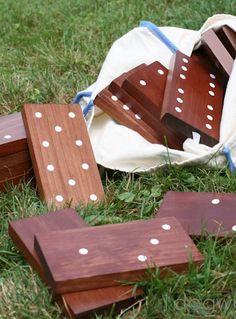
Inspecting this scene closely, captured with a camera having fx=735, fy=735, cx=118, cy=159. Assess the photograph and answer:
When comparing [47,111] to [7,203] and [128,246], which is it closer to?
[7,203]

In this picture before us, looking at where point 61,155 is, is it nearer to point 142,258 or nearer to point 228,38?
point 142,258

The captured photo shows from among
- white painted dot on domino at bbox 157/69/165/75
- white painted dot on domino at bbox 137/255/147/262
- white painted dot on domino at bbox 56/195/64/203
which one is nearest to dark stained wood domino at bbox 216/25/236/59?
white painted dot on domino at bbox 157/69/165/75

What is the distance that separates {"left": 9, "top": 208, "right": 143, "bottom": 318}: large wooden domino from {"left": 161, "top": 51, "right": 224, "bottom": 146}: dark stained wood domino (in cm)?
66

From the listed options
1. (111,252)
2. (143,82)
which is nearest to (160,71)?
(143,82)

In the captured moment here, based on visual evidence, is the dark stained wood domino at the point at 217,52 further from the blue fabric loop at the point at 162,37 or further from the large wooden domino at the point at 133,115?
the large wooden domino at the point at 133,115

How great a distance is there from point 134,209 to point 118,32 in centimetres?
184

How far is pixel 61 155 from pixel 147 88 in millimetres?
481

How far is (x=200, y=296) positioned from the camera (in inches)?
84.3

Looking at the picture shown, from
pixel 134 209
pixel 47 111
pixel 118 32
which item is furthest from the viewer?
pixel 118 32

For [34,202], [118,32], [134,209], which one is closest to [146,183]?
[134,209]

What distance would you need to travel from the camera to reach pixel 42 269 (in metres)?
2.16

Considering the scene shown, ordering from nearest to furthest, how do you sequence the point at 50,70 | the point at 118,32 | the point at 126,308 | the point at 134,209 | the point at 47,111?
the point at 126,308
the point at 134,209
the point at 47,111
the point at 50,70
the point at 118,32

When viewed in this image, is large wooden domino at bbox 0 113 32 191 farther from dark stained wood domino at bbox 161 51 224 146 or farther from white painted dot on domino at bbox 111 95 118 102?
dark stained wood domino at bbox 161 51 224 146

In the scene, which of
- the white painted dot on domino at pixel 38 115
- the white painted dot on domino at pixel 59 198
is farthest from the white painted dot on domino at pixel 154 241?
the white painted dot on domino at pixel 38 115
